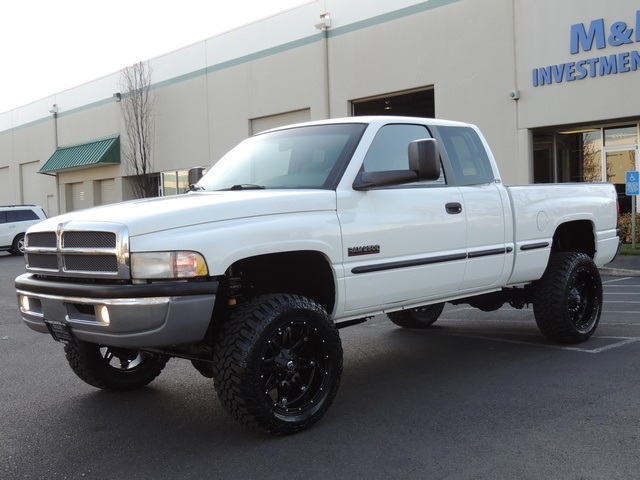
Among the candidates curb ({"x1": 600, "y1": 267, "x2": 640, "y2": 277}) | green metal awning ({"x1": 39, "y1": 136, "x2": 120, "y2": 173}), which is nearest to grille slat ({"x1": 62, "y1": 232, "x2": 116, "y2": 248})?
curb ({"x1": 600, "y1": 267, "x2": 640, "y2": 277})

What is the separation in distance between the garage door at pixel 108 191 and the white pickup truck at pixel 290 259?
29541 mm

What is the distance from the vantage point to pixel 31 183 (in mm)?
41562

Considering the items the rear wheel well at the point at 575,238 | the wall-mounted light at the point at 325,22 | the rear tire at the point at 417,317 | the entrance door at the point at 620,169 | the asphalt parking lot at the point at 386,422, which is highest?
the wall-mounted light at the point at 325,22

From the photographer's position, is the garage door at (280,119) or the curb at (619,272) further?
the garage door at (280,119)

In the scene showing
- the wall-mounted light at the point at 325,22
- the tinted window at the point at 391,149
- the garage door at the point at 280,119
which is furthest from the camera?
the garage door at the point at 280,119

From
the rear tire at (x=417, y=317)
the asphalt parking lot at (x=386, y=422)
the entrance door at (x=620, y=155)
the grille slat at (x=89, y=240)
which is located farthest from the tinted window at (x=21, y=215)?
the grille slat at (x=89, y=240)

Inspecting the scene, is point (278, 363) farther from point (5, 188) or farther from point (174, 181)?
point (5, 188)

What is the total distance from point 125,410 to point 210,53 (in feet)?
79.5

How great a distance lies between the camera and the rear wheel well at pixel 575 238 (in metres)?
7.24

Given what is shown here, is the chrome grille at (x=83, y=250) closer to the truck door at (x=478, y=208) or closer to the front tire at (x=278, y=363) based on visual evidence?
the front tire at (x=278, y=363)

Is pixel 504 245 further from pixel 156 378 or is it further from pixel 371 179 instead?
pixel 156 378

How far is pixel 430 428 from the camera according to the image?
4.43 metres

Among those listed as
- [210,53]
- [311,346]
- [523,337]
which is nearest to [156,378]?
[311,346]

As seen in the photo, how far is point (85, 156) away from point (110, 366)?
30690 mm
